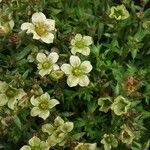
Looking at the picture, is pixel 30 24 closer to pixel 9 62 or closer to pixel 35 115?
pixel 9 62

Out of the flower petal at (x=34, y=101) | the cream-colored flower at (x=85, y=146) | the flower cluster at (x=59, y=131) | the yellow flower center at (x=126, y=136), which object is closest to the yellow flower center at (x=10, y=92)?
the flower petal at (x=34, y=101)

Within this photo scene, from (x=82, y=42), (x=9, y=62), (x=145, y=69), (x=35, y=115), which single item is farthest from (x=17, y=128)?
(x=145, y=69)

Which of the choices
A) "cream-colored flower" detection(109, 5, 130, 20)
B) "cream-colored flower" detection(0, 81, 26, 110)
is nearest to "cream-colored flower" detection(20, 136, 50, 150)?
"cream-colored flower" detection(0, 81, 26, 110)

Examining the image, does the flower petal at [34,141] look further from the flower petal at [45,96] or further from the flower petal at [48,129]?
the flower petal at [45,96]

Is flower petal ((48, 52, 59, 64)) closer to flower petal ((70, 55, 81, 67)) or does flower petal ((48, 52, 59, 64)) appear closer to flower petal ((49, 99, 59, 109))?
flower petal ((70, 55, 81, 67))

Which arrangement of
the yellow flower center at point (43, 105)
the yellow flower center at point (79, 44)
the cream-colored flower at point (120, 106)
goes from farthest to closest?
the yellow flower center at point (79, 44) → the yellow flower center at point (43, 105) → the cream-colored flower at point (120, 106)

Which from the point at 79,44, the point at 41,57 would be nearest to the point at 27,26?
the point at 41,57
